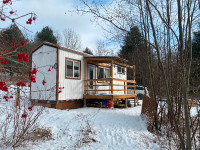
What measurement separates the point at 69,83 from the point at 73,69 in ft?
3.14

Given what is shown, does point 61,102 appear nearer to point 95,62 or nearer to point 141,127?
point 95,62

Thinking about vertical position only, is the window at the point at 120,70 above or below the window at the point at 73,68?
above

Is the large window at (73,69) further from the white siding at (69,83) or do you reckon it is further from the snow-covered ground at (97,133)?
the snow-covered ground at (97,133)

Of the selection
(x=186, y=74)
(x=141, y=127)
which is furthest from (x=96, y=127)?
(x=186, y=74)

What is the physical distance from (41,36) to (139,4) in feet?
76.4

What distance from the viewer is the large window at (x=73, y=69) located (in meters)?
10.4

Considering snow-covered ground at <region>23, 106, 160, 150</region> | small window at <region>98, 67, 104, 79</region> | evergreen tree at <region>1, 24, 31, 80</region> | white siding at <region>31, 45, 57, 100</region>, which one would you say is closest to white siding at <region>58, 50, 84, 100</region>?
white siding at <region>31, 45, 57, 100</region>

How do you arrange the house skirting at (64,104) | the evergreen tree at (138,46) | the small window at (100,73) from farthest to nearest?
1. the small window at (100,73)
2. the house skirting at (64,104)
3. the evergreen tree at (138,46)

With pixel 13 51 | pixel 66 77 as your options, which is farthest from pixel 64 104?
pixel 13 51

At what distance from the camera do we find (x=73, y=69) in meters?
10.7

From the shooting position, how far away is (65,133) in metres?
5.61

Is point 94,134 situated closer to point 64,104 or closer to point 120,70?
point 64,104

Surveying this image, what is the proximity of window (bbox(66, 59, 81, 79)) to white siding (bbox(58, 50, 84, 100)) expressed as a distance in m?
0.25

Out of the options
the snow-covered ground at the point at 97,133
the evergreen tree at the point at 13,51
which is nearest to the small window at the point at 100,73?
the snow-covered ground at the point at 97,133
